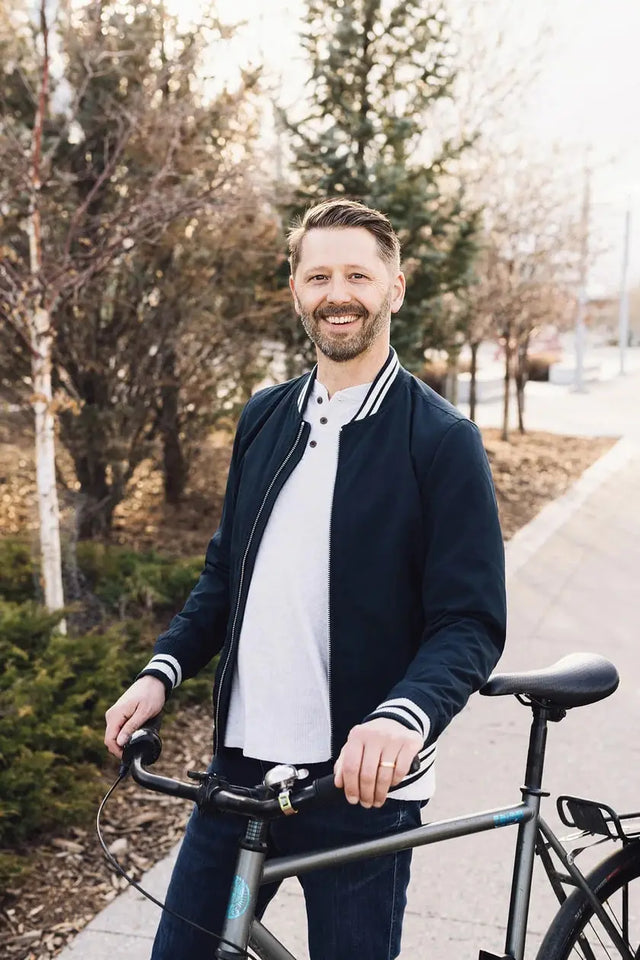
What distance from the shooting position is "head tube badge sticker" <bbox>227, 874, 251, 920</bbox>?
5.69 ft

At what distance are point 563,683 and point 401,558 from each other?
44cm

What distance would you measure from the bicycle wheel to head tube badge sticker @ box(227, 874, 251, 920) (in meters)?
0.70

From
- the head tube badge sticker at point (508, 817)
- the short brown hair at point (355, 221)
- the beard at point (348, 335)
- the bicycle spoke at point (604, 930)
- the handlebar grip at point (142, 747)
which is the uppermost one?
the short brown hair at point (355, 221)

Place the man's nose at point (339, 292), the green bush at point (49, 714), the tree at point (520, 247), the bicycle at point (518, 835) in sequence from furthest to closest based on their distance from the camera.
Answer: the tree at point (520, 247), the green bush at point (49, 714), the man's nose at point (339, 292), the bicycle at point (518, 835)

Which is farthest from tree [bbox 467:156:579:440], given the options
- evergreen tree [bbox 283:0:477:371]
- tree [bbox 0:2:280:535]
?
tree [bbox 0:2:280:535]

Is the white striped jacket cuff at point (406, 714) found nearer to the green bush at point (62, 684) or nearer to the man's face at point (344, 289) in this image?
the man's face at point (344, 289)

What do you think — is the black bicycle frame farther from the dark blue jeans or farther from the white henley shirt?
the white henley shirt

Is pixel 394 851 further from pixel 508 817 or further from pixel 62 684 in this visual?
pixel 62 684

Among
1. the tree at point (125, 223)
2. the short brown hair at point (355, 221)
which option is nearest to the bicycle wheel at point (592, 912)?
the short brown hair at point (355, 221)

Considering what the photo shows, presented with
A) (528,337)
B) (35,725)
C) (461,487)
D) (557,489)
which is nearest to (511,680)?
(461,487)

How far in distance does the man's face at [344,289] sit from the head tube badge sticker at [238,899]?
3.17 ft

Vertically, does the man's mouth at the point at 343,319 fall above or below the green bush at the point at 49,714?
above

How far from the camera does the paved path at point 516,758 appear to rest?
3295 millimetres

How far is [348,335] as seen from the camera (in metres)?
1.95
